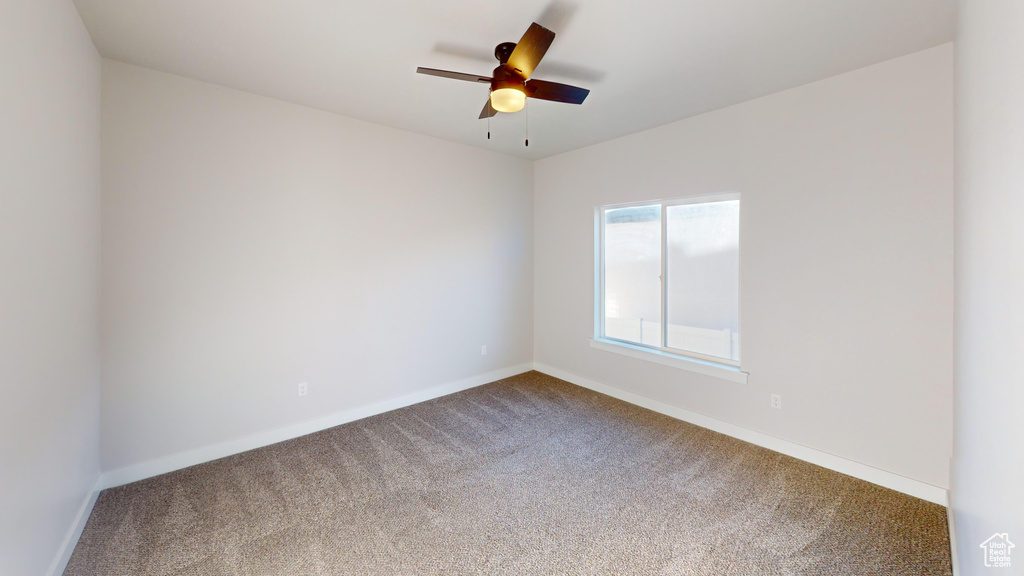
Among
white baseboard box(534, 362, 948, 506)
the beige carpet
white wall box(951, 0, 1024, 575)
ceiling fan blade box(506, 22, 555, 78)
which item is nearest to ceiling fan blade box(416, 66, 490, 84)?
ceiling fan blade box(506, 22, 555, 78)

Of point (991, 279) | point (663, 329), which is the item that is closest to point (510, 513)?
point (991, 279)

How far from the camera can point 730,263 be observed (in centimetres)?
321

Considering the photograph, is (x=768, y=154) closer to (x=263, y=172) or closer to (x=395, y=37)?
(x=395, y=37)

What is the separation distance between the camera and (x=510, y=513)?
220 cm

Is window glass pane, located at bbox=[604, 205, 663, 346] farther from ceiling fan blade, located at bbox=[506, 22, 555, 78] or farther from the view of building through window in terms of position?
ceiling fan blade, located at bbox=[506, 22, 555, 78]

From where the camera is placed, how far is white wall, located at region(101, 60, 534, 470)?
8.13ft

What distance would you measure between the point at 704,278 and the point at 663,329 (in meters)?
0.63

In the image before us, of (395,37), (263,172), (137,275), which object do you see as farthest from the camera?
(263,172)

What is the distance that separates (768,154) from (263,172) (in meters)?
3.82

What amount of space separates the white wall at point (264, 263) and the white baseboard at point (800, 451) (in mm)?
1871

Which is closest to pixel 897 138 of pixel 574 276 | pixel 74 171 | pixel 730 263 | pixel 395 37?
pixel 730 263

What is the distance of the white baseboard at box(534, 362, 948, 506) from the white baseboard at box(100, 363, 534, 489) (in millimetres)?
1799

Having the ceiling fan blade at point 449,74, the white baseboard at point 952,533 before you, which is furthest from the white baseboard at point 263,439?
the white baseboard at point 952,533

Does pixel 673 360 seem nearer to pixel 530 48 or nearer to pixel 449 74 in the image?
pixel 530 48
